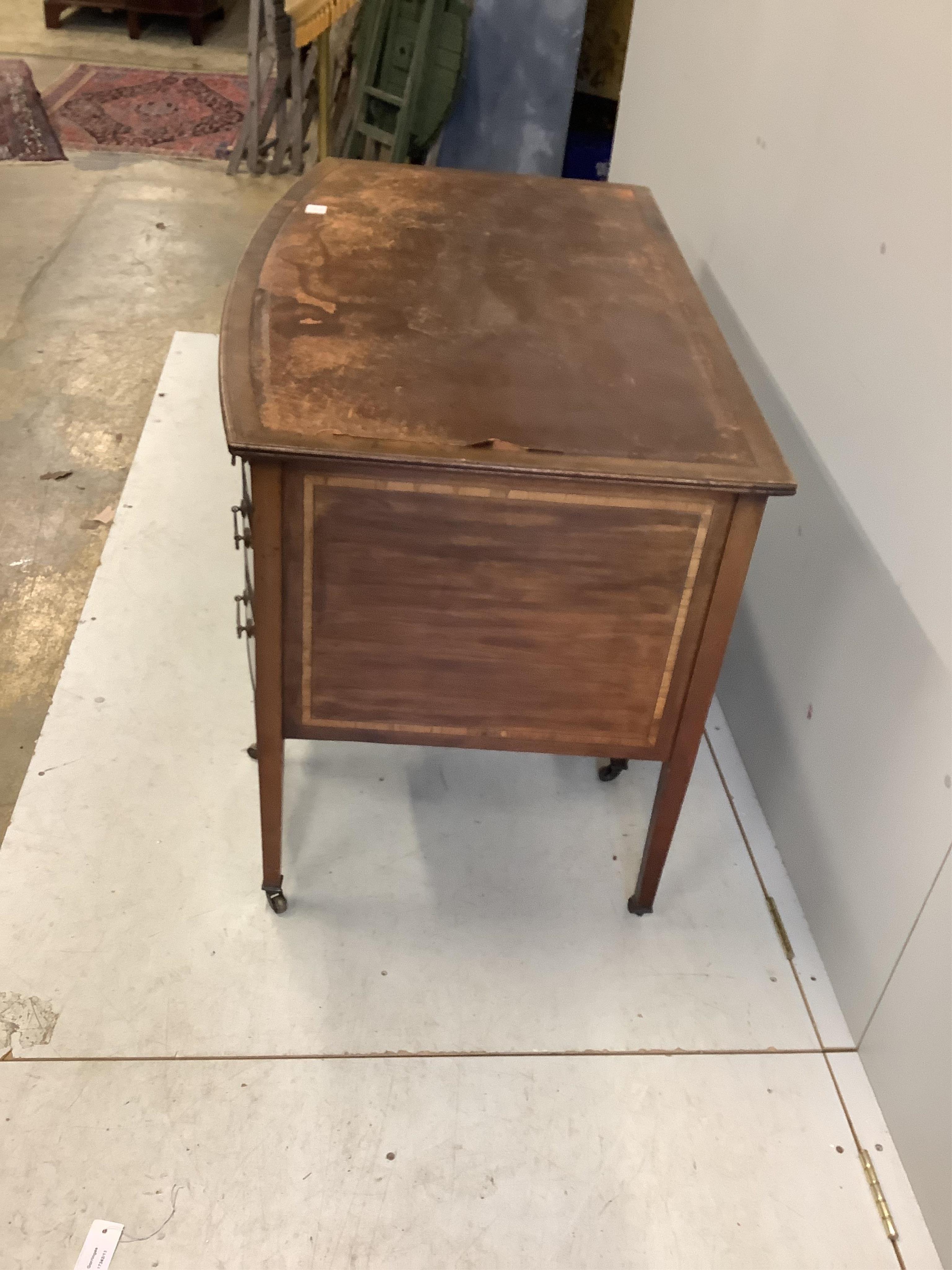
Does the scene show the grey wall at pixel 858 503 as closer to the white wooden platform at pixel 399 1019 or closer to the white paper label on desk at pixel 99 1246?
the white wooden platform at pixel 399 1019

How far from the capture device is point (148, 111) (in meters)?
4.82

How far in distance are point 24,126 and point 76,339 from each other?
6.36 ft

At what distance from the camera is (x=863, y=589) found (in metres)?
1.42

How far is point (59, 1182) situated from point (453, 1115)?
46cm

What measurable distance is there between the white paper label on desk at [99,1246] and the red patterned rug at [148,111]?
425 centimetres

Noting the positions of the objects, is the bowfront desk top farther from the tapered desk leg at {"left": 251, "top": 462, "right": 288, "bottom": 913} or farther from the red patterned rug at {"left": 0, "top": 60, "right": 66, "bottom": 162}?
the red patterned rug at {"left": 0, "top": 60, "right": 66, "bottom": 162}

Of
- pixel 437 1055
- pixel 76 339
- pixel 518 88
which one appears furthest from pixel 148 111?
pixel 437 1055

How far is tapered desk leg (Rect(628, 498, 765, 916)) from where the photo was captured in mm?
1208

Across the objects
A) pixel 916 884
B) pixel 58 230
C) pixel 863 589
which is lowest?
pixel 58 230

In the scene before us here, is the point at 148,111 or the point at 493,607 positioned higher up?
the point at 493,607

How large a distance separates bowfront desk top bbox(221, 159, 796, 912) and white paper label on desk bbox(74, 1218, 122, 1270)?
1.53 feet

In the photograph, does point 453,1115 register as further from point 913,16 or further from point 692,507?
point 913,16

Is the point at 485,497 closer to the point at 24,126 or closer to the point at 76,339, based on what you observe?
the point at 76,339

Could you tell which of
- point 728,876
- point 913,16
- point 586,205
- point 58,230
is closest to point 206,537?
point 586,205
